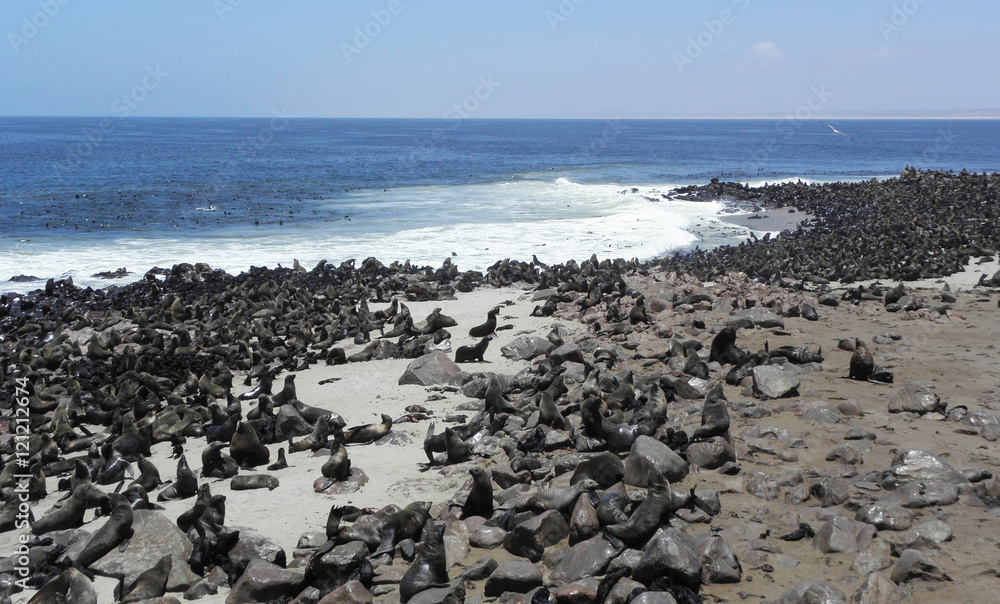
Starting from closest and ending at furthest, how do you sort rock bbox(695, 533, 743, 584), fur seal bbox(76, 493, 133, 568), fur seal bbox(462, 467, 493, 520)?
rock bbox(695, 533, 743, 584) < fur seal bbox(76, 493, 133, 568) < fur seal bbox(462, 467, 493, 520)

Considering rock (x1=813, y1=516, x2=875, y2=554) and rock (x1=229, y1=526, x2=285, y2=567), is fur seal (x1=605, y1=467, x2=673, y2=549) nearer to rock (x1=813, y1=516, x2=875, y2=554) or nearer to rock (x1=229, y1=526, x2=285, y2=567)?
rock (x1=813, y1=516, x2=875, y2=554)

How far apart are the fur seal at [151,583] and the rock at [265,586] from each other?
23.4 inches

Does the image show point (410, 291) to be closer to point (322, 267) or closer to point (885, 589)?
point (322, 267)

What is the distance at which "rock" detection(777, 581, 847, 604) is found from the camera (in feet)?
13.5

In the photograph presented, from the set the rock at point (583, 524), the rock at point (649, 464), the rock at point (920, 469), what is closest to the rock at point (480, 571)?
the rock at point (583, 524)

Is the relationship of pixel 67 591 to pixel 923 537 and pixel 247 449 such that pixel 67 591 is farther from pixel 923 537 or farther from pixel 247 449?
pixel 923 537

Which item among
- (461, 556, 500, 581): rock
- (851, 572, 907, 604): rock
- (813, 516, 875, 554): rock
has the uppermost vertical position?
(851, 572, 907, 604): rock

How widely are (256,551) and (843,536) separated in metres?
4.45

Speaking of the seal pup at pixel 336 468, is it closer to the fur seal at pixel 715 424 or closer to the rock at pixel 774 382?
the fur seal at pixel 715 424

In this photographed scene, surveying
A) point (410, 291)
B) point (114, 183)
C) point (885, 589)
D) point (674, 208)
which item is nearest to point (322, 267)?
point (410, 291)

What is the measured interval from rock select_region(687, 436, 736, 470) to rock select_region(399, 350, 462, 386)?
415 centimetres

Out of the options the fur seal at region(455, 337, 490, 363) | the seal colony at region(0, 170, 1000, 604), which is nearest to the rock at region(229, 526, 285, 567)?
the seal colony at region(0, 170, 1000, 604)

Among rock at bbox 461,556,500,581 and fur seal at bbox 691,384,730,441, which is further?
fur seal at bbox 691,384,730,441

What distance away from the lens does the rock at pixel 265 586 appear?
4.87 metres
